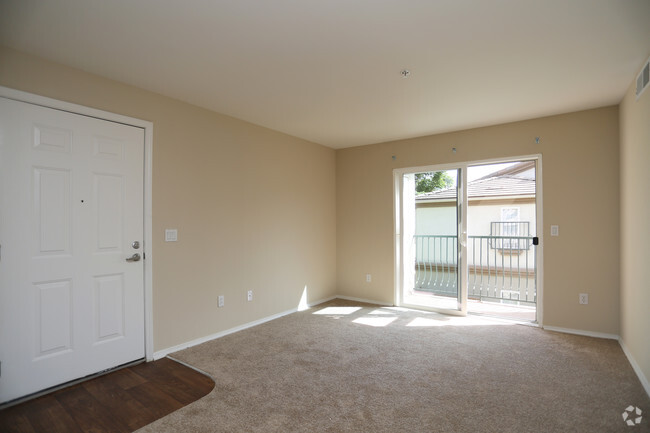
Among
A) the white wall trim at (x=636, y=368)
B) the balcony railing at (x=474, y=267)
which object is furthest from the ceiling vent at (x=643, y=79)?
the balcony railing at (x=474, y=267)

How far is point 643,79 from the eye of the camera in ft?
8.40

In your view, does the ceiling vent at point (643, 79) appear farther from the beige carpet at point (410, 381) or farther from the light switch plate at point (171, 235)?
the light switch plate at point (171, 235)

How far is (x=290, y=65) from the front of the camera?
8.61 ft

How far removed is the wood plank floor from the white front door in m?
0.16

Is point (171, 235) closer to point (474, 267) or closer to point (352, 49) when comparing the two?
point (352, 49)

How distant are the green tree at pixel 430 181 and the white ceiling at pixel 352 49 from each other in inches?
65.1

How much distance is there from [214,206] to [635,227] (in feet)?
13.0

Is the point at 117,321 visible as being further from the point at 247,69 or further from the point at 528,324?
the point at 528,324

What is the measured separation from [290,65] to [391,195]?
292cm

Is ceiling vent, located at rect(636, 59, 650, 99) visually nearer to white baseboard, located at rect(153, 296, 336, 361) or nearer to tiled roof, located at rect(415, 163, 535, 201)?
tiled roof, located at rect(415, 163, 535, 201)

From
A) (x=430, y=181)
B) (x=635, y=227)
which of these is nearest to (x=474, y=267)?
(x=430, y=181)

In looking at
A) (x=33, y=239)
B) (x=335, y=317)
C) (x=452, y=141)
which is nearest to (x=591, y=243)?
(x=452, y=141)

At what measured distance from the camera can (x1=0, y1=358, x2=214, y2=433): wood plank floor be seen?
6.91 feet

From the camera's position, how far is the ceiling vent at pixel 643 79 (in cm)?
246
